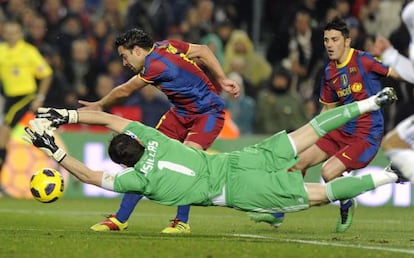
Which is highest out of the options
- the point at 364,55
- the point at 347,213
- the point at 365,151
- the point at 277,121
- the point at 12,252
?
the point at 277,121

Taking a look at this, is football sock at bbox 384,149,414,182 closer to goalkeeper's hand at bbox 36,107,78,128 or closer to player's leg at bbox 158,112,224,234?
player's leg at bbox 158,112,224,234

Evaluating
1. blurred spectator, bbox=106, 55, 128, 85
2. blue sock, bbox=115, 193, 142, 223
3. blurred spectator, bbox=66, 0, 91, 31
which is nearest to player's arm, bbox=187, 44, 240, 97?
blue sock, bbox=115, 193, 142, 223

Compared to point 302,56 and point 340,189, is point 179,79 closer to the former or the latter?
point 340,189

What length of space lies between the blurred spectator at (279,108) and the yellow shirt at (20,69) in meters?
3.89

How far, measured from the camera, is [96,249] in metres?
10.4

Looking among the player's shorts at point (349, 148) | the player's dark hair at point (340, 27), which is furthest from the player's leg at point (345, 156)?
the player's dark hair at point (340, 27)

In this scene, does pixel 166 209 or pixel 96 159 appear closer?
pixel 166 209

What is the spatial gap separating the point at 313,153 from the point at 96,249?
4.37 meters

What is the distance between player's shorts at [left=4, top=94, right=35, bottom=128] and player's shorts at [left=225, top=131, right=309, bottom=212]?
8.83 meters

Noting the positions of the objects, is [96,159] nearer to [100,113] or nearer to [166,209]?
[166,209]

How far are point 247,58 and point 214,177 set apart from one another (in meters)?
11.1

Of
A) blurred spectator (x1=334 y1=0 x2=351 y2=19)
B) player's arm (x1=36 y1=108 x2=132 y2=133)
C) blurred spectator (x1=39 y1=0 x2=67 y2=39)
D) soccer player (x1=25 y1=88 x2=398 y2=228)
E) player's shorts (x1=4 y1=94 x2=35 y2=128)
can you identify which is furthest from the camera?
blurred spectator (x1=39 y1=0 x2=67 y2=39)

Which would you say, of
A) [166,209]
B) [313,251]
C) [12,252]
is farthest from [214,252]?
[166,209]

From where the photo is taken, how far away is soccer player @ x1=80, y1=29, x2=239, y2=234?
40.1ft
